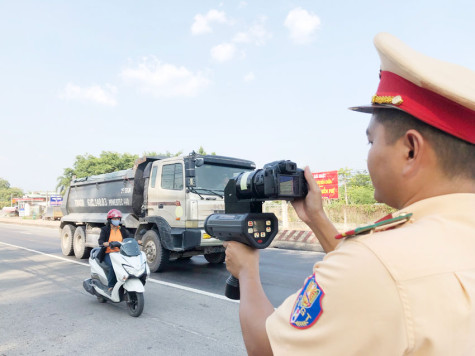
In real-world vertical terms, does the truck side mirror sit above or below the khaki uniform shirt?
above

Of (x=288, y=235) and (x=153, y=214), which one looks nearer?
(x=153, y=214)

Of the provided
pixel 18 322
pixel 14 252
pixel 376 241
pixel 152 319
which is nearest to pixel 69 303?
pixel 18 322

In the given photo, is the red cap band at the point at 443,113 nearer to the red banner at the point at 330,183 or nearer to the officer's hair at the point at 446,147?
the officer's hair at the point at 446,147

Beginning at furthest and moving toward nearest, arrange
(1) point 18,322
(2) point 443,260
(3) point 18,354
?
1. (1) point 18,322
2. (3) point 18,354
3. (2) point 443,260

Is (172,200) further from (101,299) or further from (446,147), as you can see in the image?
(446,147)

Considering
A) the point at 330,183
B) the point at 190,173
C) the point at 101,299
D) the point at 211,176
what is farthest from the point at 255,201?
the point at 330,183

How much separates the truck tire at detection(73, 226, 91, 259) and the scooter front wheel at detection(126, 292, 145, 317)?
6.01 meters

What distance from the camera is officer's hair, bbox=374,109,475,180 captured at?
829 mm

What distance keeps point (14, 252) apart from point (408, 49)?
13.7m

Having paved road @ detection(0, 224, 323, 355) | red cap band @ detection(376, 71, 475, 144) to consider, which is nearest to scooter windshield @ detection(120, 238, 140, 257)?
paved road @ detection(0, 224, 323, 355)

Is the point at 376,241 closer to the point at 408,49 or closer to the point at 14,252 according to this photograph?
the point at 408,49

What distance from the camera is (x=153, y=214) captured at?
25.7ft

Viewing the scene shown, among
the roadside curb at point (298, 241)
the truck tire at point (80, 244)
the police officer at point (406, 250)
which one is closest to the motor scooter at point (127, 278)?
the police officer at point (406, 250)

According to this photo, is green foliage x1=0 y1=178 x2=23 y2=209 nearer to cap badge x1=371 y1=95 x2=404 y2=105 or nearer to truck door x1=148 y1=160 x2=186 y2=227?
truck door x1=148 y1=160 x2=186 y2=227
